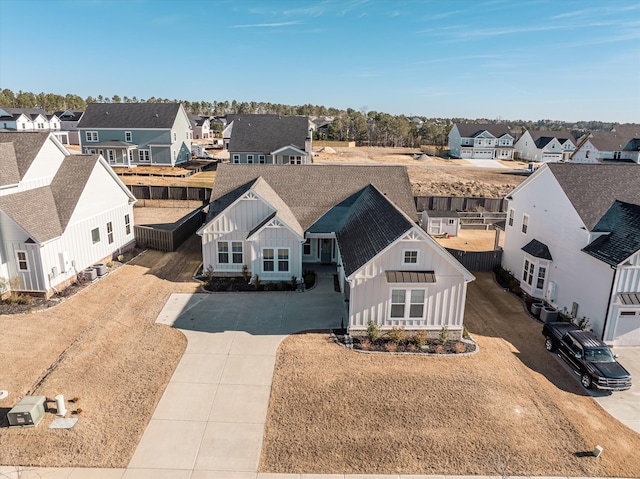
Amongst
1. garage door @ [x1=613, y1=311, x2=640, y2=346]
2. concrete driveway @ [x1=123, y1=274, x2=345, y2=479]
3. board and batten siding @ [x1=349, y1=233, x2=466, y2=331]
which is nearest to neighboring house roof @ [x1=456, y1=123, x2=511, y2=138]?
concrete driveway @ [x1=123, y1=274, x2=345, y2=479]

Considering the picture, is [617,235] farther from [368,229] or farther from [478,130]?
[478,130]

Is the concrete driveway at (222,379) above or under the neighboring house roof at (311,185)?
under

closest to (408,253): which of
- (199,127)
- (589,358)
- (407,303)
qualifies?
(407,303)

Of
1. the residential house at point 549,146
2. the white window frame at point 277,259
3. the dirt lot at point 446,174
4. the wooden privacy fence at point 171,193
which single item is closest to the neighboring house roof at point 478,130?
the residential house at point 549,146

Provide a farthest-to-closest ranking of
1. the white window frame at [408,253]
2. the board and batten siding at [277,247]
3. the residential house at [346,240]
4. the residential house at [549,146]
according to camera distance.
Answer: the residential house at [549,146] → the board and batten siding at [277,247] → the residential house at [346,240] → the white window frame at [408,253]

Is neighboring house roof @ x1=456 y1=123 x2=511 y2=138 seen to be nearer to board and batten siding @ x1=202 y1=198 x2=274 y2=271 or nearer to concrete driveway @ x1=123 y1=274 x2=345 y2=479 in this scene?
board and batten siding @ x1=202 y1=198 x2=274 y2=271

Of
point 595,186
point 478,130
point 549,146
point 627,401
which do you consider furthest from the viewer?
point 478,130

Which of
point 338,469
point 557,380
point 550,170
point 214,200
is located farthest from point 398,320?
point 214,200

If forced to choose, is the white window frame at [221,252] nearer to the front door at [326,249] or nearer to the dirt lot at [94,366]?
the dirt lot at [94,366]
